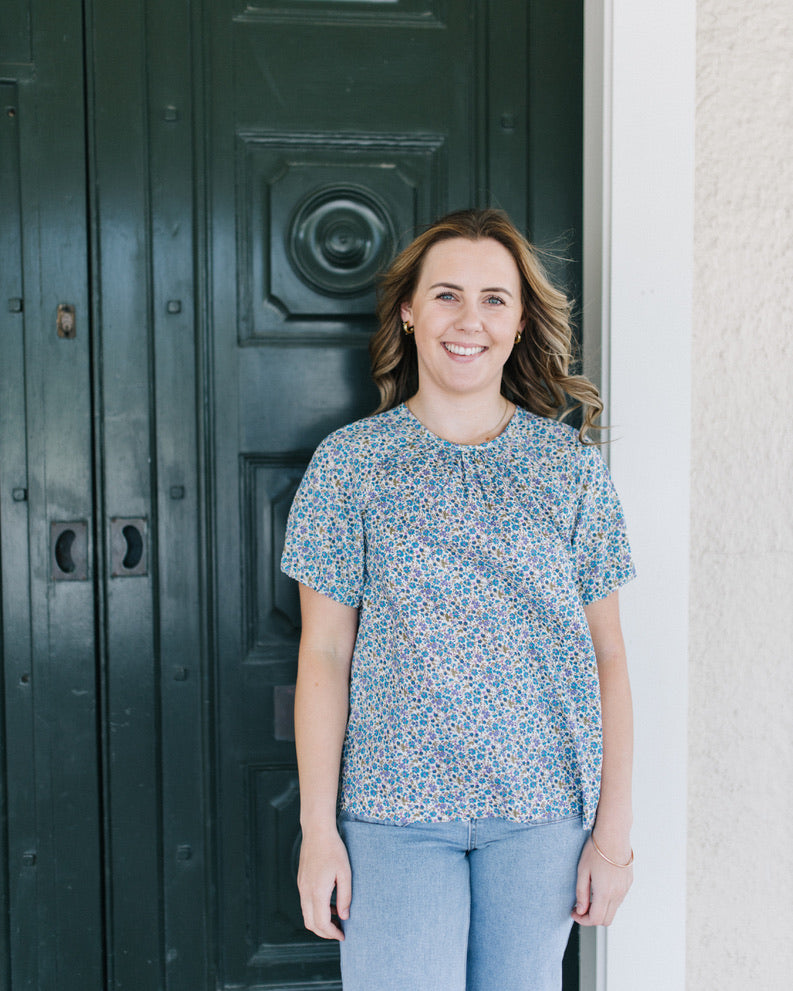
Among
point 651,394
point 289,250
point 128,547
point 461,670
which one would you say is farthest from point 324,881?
point 289,250

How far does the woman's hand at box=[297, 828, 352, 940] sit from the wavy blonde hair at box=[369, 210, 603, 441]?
27.7 inches

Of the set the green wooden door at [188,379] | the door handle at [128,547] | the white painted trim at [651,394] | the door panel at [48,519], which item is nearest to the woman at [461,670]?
the white painted trim at [651,394]

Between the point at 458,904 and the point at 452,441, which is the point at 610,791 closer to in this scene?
the point at 458,904

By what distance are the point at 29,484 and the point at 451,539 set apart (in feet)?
2.84

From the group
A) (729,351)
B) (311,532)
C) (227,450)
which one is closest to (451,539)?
(311,532)

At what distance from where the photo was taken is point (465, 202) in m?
1.61

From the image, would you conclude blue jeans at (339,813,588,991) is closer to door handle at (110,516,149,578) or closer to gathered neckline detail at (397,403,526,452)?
gathered neckline detail at (397,403,526,452)

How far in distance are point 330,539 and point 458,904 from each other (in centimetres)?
54

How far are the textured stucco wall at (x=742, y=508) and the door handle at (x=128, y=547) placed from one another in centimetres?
106

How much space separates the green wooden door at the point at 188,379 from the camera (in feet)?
5.01

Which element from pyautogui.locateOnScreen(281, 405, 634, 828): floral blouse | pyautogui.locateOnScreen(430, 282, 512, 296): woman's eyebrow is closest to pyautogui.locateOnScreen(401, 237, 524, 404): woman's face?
pyautogui.locateOnScreen(430, 282, 512, 296): woman's eyebrow

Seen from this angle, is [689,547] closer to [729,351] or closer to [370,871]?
[729,351]

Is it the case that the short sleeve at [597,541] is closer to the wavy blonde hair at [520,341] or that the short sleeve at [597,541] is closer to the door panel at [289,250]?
the wavy blonde hair at [520,341]

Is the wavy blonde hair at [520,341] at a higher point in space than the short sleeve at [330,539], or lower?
higher
